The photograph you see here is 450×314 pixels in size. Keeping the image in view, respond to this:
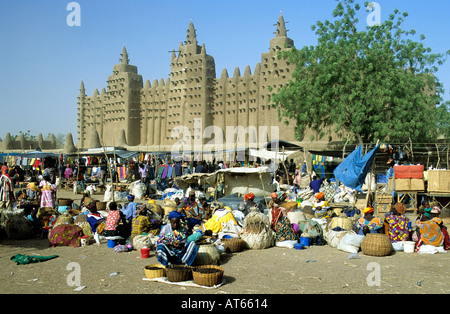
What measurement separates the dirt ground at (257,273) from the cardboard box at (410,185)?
5325 mm

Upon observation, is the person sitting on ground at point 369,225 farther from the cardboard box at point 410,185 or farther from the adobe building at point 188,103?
the adobe building at point 188,103

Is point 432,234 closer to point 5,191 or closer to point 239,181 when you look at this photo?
point 239,181

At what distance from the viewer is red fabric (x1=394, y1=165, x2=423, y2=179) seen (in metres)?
13.1

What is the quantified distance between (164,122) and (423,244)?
132 feet

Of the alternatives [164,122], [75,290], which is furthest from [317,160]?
[164,122]

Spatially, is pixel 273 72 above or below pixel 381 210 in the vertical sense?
above

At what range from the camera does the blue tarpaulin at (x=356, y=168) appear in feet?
38.0

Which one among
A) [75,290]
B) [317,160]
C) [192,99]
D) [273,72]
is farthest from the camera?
[192,99]

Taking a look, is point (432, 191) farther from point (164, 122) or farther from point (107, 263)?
point (164, 122)

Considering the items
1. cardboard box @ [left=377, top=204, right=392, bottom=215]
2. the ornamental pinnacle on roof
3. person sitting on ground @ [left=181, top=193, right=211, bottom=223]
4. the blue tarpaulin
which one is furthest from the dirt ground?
the ornamental pinnacle on roof

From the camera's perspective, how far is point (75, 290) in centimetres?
595

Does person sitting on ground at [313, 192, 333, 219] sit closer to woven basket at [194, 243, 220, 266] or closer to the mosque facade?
woven basket at [194, 243, 220, 266]

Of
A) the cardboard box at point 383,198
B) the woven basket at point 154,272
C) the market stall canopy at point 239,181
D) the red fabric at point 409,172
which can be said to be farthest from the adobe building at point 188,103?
the woven basket at point 154,272
